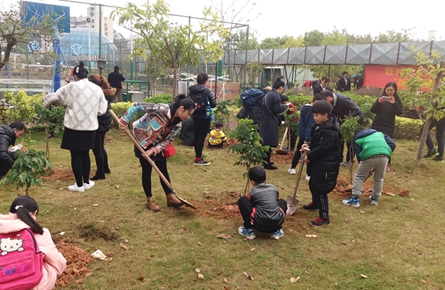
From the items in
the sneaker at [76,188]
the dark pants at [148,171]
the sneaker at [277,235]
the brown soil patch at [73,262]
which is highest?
the dark pants at [148,171]

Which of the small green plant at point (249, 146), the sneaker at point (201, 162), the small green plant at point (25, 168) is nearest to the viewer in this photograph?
the small green plant at point (25, 168)

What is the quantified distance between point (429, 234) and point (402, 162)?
361cm

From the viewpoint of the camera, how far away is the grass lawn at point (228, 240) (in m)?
3.39

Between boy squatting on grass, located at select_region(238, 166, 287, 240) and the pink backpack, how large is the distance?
224 cm

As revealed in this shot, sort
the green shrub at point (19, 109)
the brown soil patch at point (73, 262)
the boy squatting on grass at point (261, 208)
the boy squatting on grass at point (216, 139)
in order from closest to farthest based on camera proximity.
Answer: the brown soil patch at point (73, 262)
the boy squatting on grass at point (261, 208)
the green shrub at point (19, 109)
the boy squatting on grass at point (216, 139)

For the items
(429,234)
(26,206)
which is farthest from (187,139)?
(26,206)

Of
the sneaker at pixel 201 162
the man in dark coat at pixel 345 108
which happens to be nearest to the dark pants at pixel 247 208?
the man in dark coat at pixel 345 108

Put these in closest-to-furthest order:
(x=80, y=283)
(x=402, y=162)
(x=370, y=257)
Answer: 1. (x=80, y=283)
2. (x=370, y=257)
3. (x=402, y=162)

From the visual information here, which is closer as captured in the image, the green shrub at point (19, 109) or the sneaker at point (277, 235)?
the sneaker at point (277, 235)

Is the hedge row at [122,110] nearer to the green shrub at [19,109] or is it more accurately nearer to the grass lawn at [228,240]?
the green shrub at [19,109]

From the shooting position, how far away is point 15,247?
225 cm

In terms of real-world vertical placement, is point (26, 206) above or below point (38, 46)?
below

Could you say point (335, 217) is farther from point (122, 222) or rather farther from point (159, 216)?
point (122, 222)

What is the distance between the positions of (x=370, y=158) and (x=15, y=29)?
5435mm
